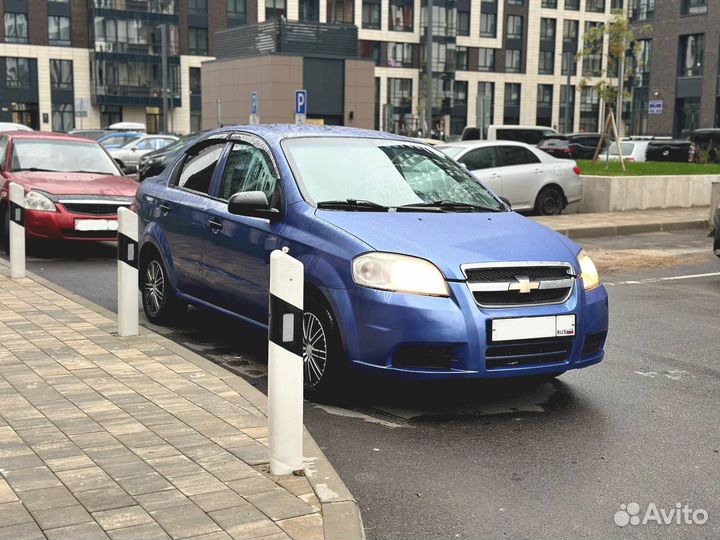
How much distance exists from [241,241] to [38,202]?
21.8 feet

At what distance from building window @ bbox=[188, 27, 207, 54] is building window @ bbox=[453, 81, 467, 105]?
22456 millimetres

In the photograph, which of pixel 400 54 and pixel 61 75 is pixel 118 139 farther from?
pixel 400 54

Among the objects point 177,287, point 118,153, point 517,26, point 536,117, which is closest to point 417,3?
point 517,26

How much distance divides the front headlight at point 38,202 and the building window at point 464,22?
73882 mm

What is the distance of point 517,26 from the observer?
84.7 m

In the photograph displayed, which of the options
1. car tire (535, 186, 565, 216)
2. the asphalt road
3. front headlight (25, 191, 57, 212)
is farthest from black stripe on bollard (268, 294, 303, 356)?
car tire (535, 186, 565, 216)

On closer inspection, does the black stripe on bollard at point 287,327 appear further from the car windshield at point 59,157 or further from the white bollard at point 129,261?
the car windshield at point 59,157

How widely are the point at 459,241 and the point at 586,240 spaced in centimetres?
1052

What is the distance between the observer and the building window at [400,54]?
79.6m

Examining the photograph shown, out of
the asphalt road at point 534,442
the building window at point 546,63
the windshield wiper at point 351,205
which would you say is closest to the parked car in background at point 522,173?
the asphalt road at point 534,442

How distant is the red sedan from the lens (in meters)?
12.3

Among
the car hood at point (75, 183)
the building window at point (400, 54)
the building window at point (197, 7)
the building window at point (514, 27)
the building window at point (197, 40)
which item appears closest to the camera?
the car hood at point (75, 183)

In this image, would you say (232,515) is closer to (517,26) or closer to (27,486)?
(27,486)

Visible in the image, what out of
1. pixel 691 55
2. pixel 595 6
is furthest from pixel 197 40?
pixel 595 6
